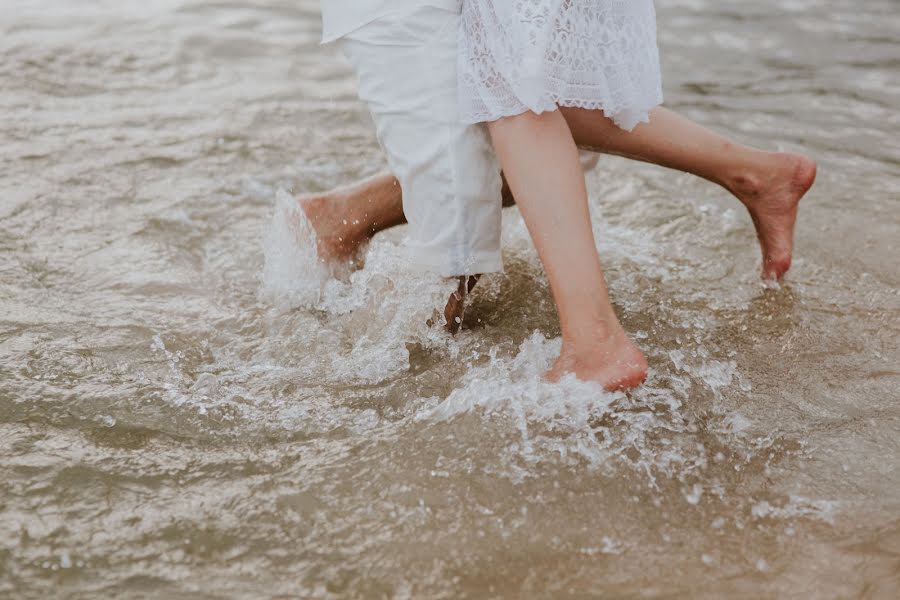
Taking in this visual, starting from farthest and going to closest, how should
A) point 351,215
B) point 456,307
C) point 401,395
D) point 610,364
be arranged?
point 351,215 < point 456,307 < point 401,395 < point 610,364

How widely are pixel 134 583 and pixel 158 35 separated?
135 inches

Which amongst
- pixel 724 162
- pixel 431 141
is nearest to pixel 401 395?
pixel 431 141

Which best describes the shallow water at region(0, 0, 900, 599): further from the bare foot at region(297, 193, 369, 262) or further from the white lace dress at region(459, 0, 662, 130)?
the white lace dress at region(459, 0, 662, 130)

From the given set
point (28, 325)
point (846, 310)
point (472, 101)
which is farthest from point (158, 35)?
point (846, 310)

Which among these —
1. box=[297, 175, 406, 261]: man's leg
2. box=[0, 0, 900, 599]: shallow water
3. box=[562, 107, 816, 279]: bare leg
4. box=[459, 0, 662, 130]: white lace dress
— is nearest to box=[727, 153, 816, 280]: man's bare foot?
box=[562, 107, 816, 279]: bare leg

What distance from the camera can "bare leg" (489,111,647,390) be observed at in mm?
1819

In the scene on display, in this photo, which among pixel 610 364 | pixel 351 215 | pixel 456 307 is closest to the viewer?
pixel 610 364

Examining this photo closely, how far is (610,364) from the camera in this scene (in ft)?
5.94

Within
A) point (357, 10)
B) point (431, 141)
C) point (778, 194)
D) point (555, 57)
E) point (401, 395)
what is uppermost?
point (357, 10)

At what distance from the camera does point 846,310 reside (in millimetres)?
2250

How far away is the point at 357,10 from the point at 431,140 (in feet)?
0.95

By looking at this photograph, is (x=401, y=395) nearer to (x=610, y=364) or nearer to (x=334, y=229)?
(x=610, y=364)

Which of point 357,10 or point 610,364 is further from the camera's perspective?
point 357,10

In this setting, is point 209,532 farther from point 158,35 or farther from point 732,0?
point 732,0
